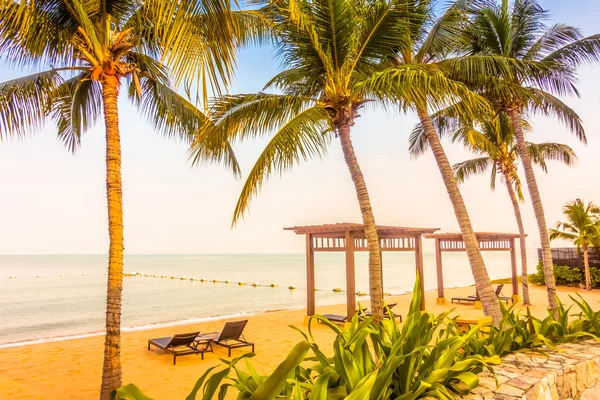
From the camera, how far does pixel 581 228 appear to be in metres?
20.3

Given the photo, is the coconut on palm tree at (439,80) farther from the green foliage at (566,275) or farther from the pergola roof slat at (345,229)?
the green foliage at (566,275)

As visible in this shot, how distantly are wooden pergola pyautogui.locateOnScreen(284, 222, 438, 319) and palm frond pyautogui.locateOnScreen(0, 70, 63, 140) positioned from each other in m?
7.47

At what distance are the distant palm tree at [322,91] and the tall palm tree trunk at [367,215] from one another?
2cm

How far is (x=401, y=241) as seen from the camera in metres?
13.7

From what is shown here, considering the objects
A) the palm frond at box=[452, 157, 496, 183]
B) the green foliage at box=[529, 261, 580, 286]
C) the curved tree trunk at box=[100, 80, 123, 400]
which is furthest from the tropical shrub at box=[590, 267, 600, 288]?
the curved tree trunk at box=[100, 80, 123, 400]

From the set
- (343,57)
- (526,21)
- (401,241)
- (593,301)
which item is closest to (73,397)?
(343,57)

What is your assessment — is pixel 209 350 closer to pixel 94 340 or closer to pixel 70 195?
pixel 94 340

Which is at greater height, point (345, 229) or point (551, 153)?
point (551, 153)

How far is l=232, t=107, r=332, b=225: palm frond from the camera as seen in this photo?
280 inches

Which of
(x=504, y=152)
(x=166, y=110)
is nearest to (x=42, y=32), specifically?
(x=166, y=110)

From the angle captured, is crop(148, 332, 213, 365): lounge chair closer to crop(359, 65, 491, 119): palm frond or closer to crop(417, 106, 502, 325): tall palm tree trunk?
crop(417, 106, 502, 325): tall palm tree trunk

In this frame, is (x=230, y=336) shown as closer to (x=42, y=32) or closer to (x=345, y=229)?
(x=345, y=229)

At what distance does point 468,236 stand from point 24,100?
25.7 ft

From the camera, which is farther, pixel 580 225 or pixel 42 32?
pixel 580 225
